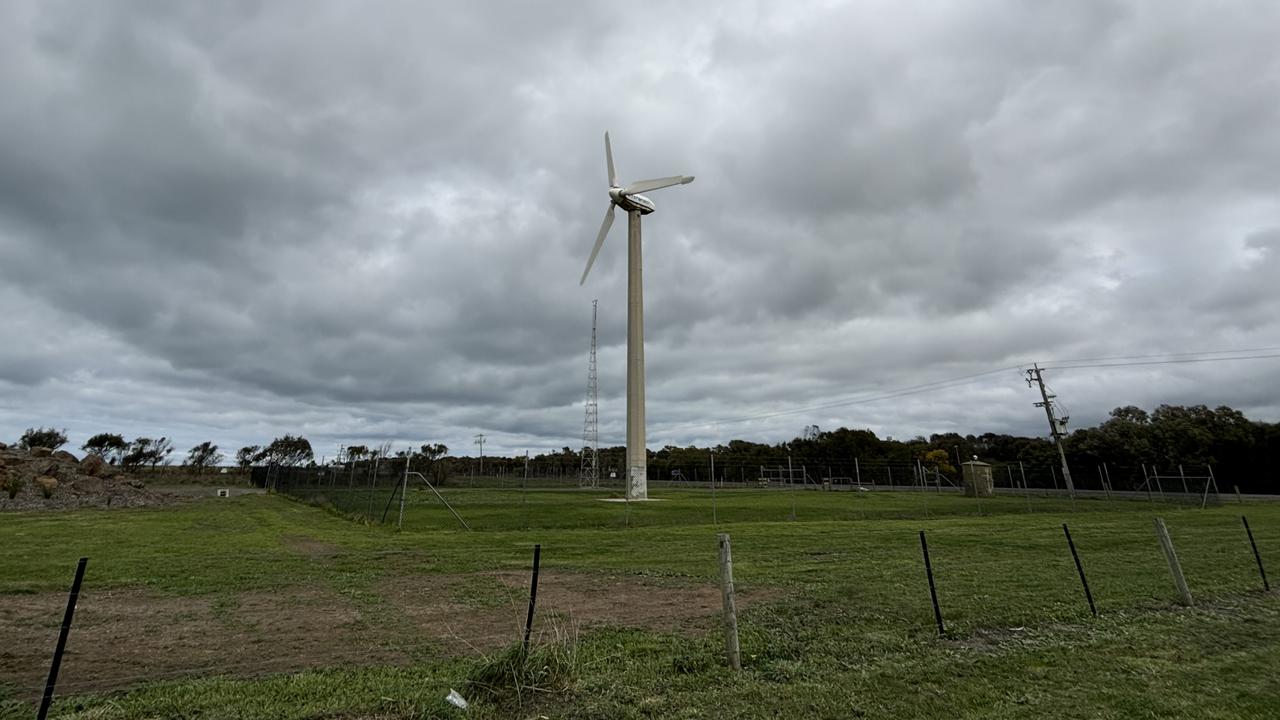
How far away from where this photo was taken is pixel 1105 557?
627 inches

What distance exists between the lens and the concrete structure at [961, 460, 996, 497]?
158ft

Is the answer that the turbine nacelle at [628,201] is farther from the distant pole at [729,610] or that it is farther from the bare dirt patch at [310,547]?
the distant pole at [729,610]

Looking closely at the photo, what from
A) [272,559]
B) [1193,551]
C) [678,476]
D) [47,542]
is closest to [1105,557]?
[1193,551]

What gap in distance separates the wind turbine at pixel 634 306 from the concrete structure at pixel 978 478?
25948 millimetres

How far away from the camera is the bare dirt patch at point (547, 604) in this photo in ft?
29.2

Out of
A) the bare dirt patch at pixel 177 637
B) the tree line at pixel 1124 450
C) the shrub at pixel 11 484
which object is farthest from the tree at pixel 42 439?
the bare dirt patch at pixel 177 637

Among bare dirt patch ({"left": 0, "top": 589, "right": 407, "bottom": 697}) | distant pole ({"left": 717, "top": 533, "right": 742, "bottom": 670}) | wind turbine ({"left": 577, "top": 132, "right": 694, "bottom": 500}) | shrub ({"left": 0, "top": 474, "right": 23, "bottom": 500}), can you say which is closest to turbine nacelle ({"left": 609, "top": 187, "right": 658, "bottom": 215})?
wind turbine ({"left": 577, "top": 132, "right": 694, "bottom": 500})

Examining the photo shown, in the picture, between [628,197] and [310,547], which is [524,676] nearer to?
[310,547]

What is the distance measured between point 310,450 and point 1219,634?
365ft

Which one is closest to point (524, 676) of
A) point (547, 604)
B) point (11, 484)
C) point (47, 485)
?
point (547, 604)

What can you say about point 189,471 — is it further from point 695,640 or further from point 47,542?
point 695,640

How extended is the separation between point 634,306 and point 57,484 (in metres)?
39.5

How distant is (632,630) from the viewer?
888cm

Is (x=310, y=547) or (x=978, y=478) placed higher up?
(x=978, y=478)
